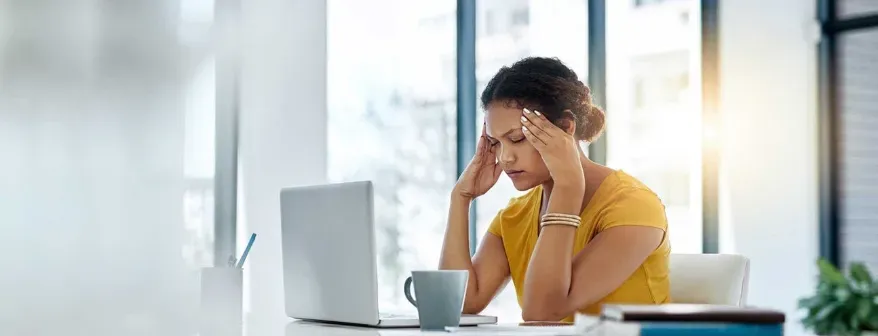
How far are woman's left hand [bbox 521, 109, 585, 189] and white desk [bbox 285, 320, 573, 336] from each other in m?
0.46

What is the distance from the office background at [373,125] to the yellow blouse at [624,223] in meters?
0.96

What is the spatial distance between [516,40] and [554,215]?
213cm

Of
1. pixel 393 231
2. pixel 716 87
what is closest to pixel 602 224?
pixel 393 231

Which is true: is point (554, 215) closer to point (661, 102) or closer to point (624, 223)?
point (624, 223)

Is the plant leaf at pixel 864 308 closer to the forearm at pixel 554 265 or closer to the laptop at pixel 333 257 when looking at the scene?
the laptop at pixel 333 257

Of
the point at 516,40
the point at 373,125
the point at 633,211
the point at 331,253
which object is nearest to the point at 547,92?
the point at 633,211

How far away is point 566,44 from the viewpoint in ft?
13.6

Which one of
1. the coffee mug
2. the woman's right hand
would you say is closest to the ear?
the woman's right hand

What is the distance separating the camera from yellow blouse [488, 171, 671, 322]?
211cm

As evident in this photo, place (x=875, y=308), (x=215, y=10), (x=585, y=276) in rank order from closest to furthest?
1. (x=875, y=308)
2. (x=585, y=276)
3. (x=215, y=10)

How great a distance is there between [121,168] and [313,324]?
1047 mm

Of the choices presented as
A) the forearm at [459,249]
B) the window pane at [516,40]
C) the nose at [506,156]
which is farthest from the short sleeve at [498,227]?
the window pane at [516,40]

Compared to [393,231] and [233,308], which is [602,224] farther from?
[393,231]

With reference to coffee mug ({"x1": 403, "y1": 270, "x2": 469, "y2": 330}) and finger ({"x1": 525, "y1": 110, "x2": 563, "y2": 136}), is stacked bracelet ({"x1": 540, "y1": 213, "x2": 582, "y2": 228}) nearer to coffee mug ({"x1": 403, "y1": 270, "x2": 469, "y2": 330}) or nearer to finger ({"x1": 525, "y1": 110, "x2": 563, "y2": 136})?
finger ({"x1": 525, "y1": 110, "x2": 563, "y2": 136})
